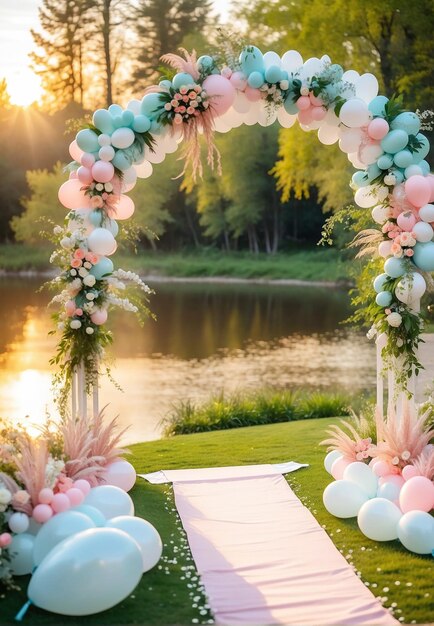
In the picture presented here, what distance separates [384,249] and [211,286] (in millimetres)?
22565

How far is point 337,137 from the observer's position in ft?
22.3

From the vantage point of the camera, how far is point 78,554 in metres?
4.30

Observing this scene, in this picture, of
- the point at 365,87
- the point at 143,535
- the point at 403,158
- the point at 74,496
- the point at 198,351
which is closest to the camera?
the point at 143,535

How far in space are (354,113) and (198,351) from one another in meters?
10.9

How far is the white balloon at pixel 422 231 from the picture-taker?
20.4 ft

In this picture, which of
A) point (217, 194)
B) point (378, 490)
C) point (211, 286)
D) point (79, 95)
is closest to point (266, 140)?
point (217, 194)

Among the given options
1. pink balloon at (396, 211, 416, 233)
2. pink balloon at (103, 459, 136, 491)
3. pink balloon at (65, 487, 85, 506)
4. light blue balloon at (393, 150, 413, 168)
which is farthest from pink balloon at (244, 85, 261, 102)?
pink balloon at (65, 487, 85, 506)

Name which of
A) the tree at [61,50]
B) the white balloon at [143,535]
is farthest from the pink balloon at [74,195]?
the tree at [61,50]

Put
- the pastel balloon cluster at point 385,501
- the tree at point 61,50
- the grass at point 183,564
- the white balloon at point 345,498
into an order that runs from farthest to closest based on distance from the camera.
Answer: the tree at point 61,50
the white balloon at point 345,498
the pastel balloon cluster at point 385,501
the grass at point 183,564

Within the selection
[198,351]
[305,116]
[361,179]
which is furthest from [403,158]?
[198,351]

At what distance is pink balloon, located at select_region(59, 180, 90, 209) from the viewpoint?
652 centimetres

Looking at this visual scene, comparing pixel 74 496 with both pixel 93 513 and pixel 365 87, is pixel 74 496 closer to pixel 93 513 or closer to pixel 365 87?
pixel 93 513

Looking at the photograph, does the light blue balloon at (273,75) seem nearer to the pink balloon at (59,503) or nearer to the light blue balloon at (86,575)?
the pink balloon at (59,503)

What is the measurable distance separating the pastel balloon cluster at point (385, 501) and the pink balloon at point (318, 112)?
2.58m
